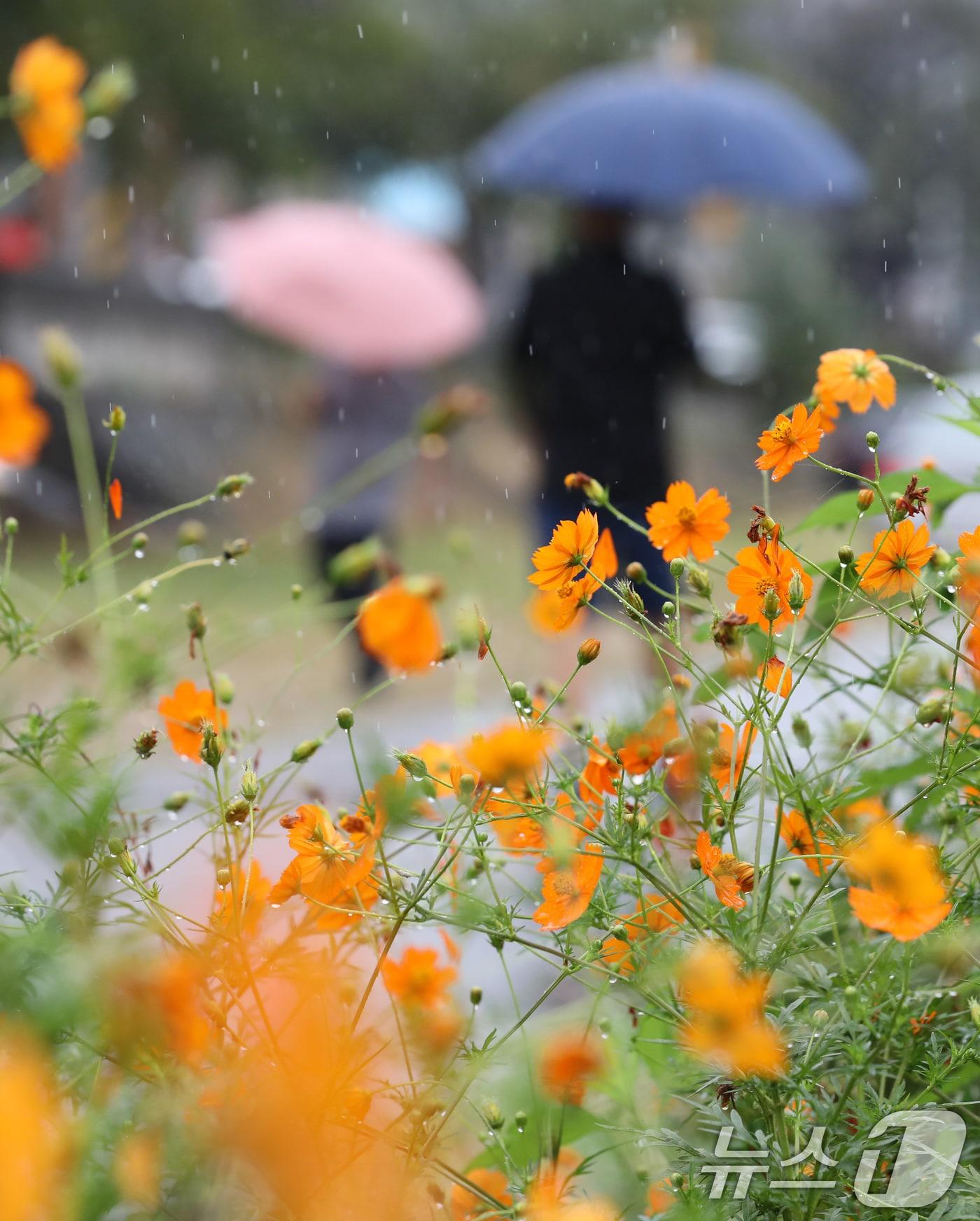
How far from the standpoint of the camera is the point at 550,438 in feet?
12.2

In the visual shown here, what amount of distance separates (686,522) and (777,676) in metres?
0.12

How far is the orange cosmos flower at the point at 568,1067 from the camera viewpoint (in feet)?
2.31

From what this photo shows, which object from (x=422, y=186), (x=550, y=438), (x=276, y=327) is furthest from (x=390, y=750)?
(x=422, y=186)

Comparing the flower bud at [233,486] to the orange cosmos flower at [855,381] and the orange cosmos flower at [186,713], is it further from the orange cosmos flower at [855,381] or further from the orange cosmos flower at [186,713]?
the orange cosmos flower at [855,381]

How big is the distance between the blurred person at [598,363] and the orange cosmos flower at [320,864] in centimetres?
300

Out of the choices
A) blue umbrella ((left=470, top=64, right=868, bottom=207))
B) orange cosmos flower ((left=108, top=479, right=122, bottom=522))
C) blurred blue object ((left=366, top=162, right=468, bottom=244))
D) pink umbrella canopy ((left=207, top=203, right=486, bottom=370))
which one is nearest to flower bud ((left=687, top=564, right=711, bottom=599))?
orange cosmos flower ((left=108, top=479, right=122, bottom=522))

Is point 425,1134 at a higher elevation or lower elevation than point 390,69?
lower

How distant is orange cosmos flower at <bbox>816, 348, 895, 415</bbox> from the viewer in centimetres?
80

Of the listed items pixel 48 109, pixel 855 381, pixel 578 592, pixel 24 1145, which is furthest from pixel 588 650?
pixel 48 109

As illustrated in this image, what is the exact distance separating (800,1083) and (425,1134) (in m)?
0.16

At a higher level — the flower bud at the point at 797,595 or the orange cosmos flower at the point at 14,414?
the orange cosmos flower at the point at 14,414

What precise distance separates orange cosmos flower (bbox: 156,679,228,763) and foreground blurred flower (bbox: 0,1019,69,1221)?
1.04ft

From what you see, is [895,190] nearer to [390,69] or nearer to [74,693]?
[390,69]

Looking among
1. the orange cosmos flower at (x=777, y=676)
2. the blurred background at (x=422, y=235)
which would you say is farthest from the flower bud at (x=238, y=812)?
the blurred background at (x=422, y=235)
